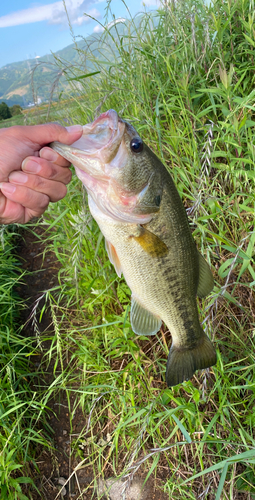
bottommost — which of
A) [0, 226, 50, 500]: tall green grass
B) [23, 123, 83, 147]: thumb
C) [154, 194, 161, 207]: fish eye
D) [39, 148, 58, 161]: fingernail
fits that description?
[0, 226, 50, 500]: tall green grass

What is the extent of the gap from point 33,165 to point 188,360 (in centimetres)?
127

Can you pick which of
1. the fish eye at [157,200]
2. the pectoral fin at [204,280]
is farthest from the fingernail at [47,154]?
the pectoral fin at [204,280]

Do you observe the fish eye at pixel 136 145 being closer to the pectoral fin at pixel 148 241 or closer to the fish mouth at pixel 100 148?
the fish mouth at pixel 100 148

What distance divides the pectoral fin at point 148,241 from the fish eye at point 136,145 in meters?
0.33

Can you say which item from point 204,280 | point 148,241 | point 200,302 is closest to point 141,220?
point 148,241

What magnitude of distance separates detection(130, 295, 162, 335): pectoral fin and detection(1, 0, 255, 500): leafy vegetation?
0.33m

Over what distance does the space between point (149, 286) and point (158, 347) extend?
114 centimetres

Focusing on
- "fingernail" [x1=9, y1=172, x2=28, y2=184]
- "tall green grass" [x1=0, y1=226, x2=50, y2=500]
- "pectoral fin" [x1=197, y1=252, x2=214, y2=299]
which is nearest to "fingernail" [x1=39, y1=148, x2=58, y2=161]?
"fingernail" [x1=9, y1=172, x2=28, y2=184]

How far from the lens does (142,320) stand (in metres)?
1.64

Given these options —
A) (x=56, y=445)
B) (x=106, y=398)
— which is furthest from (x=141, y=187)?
(x=56, y=445)

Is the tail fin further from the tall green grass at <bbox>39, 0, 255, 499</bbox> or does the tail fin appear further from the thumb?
the thumb

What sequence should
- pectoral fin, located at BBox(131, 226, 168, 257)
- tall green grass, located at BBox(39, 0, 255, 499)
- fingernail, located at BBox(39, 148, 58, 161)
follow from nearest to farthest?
pectoral fin, located at BBox(131, 226, 168, 257) < fingernail, located at BBox(39, 148, 58, 161) < tall green grass, located at BBox(39, 0, 255, 499)

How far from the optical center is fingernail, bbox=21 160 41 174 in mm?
1619

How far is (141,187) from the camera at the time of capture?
1419mm
